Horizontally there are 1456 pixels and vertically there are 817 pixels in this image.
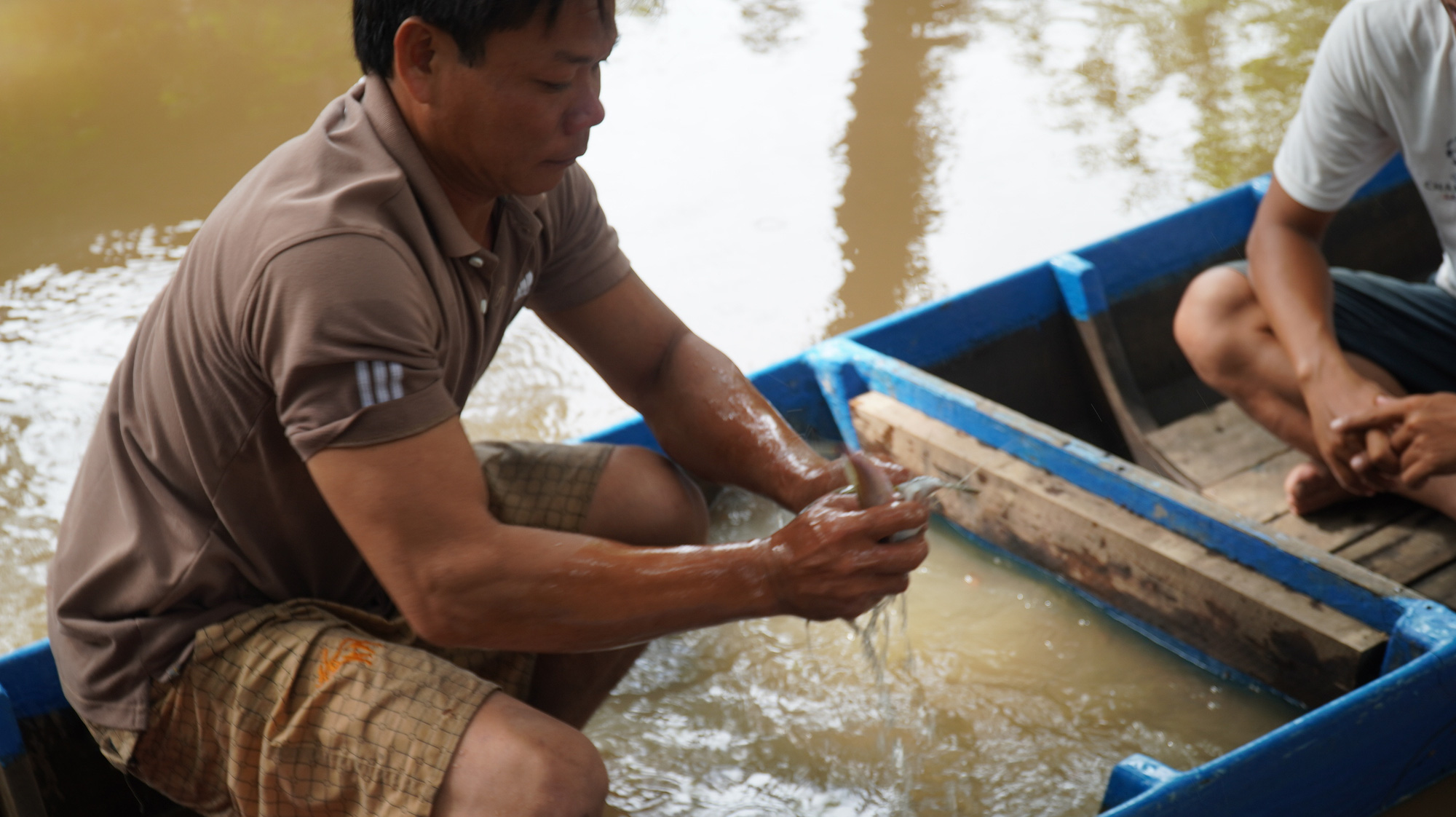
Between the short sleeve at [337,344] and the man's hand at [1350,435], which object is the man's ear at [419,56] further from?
the man's hand at [1350,435]

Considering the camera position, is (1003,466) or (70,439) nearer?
(1003,466)

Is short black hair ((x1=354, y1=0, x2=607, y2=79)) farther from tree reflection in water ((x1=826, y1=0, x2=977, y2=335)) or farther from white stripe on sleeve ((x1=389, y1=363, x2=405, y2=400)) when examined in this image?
tree reflection in water ((x1=826, y1=0, x2=977, y2=335))

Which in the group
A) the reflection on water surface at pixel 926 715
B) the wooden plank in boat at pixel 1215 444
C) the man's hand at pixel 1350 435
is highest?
the man's hand at pixel 1350 435

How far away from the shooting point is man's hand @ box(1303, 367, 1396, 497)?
230 cm

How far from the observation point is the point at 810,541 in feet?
4.99

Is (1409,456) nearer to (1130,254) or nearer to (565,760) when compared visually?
(1130,254)

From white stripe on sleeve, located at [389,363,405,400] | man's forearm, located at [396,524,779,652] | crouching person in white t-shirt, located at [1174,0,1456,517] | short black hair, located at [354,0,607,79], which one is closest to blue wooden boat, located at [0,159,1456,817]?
crouching person in white t-shirt, located at [1174,0,1456,517]

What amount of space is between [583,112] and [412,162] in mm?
216

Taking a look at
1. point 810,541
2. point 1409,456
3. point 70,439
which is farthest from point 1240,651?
point 70,439

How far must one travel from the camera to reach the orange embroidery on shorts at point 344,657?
1.51 meters

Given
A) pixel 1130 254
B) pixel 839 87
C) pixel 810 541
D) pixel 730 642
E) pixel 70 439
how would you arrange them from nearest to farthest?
pixel 810 541, pixel 730 642, pixel 1130 254, pixel 70 439, pixel 839 87

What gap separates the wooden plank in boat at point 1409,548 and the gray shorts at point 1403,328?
27cm

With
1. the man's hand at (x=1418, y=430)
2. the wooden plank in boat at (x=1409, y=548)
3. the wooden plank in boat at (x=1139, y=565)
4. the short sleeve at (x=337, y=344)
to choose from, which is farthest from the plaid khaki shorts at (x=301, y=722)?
the wooden plank in boat at (x=1409, y=548)

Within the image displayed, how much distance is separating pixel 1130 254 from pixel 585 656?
1.83 m
